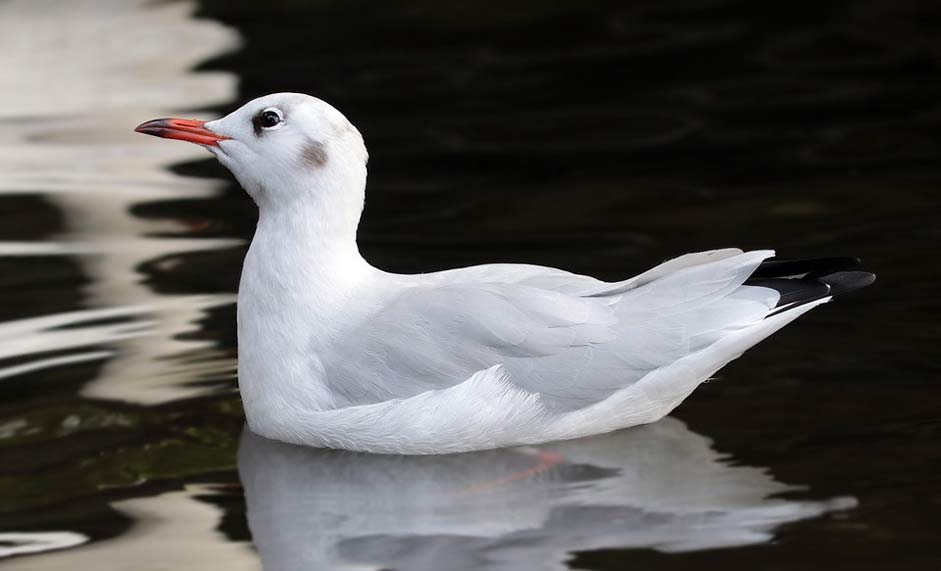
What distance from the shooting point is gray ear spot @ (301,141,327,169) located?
19.5 feet

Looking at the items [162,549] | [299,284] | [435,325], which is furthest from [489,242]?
[162,549]

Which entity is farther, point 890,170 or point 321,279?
point 890,170

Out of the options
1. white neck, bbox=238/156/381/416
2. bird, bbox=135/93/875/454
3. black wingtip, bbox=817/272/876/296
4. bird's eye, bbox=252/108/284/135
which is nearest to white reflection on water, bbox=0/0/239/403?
white neck, bbox=238/156/381/416

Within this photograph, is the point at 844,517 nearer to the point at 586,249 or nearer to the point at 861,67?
the point at 586,249

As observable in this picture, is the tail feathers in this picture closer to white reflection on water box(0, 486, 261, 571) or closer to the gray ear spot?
the gray ear spot

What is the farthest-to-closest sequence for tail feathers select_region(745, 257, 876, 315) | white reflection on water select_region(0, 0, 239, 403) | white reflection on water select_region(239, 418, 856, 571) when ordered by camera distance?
white reflection on water select_region(0, 0, 239, 403) → tail feathers select_region(745, 257, 876, 315) → white reflection on water select_region(239, 418, 856, 571)

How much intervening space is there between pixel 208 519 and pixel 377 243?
3.51 meters

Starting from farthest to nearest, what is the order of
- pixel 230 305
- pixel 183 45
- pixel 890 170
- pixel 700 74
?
pixel 183 45 < pixel 700 74 < pixel 890 170 < pixel 230 305

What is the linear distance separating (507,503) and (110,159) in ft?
19.9

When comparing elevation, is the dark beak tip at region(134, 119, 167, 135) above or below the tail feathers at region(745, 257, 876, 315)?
above

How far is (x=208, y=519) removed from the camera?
18.1ft

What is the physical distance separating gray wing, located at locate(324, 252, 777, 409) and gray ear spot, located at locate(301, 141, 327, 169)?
548 millimetres

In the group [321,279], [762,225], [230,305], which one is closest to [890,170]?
[762,225]

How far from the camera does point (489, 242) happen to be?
29.0ft
